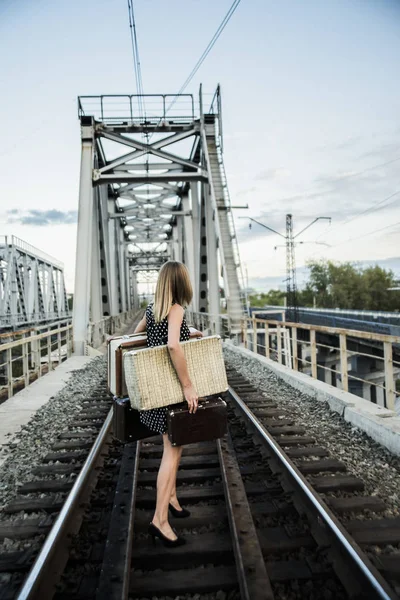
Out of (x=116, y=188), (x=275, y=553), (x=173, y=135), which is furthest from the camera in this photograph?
(x=116, y=188)

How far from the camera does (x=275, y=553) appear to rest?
2531 mm

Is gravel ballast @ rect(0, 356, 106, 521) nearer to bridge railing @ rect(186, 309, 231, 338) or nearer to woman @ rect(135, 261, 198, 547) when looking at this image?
woman @ rect(135, 261, 198, 547)

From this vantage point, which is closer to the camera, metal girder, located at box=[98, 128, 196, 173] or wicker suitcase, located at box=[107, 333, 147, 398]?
wicker suitcase, located at box=[107, 333, 147, 398]

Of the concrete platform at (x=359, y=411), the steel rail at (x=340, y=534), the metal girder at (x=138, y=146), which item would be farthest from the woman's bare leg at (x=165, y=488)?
the metal girder at (x=138, y=146)

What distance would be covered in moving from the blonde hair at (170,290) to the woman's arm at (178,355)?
0.05 metres

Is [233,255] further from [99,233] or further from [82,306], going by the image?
[99,233]

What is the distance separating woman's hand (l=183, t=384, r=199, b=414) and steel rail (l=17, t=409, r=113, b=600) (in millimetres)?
1138

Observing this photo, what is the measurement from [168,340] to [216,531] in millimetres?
1390

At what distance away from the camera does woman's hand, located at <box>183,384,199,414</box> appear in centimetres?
245

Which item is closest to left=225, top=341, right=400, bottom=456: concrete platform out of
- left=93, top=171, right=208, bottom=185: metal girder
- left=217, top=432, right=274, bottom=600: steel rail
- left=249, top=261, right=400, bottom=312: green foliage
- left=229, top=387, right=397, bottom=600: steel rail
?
left=229, top=387, right=397, bottom=600: steel rail

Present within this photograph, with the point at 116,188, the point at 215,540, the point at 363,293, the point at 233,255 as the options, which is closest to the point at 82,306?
the point at 233,255

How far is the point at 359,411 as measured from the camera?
16.8 feet

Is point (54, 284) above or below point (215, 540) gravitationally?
above

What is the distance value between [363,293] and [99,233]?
7011 cm
